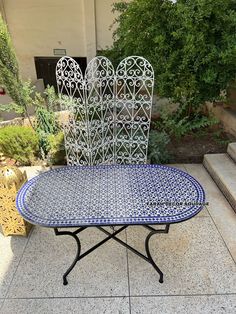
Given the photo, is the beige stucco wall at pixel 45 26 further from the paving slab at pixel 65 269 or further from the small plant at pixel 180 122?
the paving slab at pixel 65 269

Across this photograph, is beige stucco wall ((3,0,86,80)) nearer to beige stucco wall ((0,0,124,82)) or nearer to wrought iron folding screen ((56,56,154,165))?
beige stucco wall ((0,0,124,82))

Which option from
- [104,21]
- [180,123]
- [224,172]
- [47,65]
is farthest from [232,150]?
[47,65]

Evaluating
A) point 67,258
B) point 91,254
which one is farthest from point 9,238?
point 91,254

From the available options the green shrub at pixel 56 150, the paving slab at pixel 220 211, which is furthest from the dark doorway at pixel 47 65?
the paving slab at pixel 220 211

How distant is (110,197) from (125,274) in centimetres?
61

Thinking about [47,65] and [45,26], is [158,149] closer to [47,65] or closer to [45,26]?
[47,65]

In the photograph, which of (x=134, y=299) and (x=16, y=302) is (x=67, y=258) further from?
(x=134, y=299)

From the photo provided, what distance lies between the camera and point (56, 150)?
11.3ft

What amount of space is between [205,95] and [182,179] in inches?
75.6

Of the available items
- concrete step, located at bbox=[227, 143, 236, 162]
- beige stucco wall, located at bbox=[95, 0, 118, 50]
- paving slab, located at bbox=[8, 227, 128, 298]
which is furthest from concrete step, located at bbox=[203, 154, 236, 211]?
beige stucco wall, located at bbox=[95, 0, 118, 50]

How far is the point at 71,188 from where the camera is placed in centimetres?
194

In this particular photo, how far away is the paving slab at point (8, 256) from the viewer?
6.23 feet

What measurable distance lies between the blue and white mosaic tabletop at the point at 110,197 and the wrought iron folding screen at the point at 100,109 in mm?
743

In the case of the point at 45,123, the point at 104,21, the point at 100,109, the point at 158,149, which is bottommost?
the point at 158,149
